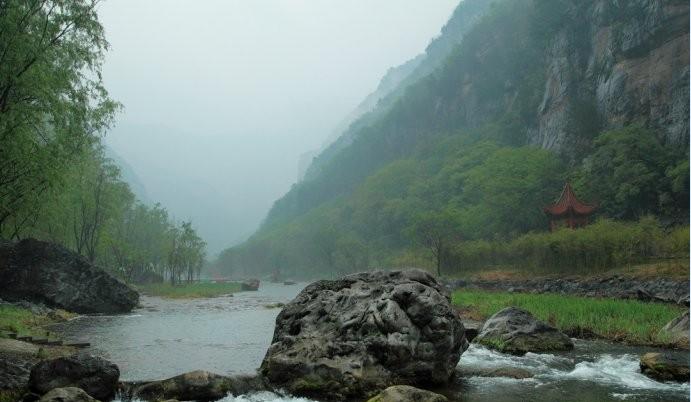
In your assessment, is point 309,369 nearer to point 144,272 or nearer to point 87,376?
point 87,376

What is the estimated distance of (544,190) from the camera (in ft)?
270

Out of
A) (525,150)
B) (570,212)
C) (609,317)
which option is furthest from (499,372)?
(525,150)

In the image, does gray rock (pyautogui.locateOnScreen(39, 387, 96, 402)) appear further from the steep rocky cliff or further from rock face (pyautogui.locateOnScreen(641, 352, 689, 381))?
the steep rocky cliff

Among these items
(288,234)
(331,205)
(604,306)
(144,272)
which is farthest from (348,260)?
(604,306)

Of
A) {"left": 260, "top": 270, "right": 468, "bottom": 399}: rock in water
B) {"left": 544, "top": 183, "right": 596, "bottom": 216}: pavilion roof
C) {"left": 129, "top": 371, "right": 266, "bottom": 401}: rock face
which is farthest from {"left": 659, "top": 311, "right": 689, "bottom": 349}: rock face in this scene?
{"left": 544, "top": 183, "right": 596, "bottom": 216}: pavilion roof

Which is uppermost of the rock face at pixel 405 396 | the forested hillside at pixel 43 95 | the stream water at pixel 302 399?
the forested hillside at pixel 43 95

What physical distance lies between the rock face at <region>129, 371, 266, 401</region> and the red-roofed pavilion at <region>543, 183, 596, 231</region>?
56.4 meters

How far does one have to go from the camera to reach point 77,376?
1370cm

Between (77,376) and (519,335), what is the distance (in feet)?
55.1

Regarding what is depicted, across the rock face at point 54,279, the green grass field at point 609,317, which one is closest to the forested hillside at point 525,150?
the green grass field at point 609,317

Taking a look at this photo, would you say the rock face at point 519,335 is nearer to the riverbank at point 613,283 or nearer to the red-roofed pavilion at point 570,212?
the riverbank at point 613,283

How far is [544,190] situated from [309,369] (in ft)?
247

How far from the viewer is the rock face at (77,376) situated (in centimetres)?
1335

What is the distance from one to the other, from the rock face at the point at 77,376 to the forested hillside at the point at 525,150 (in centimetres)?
4133
